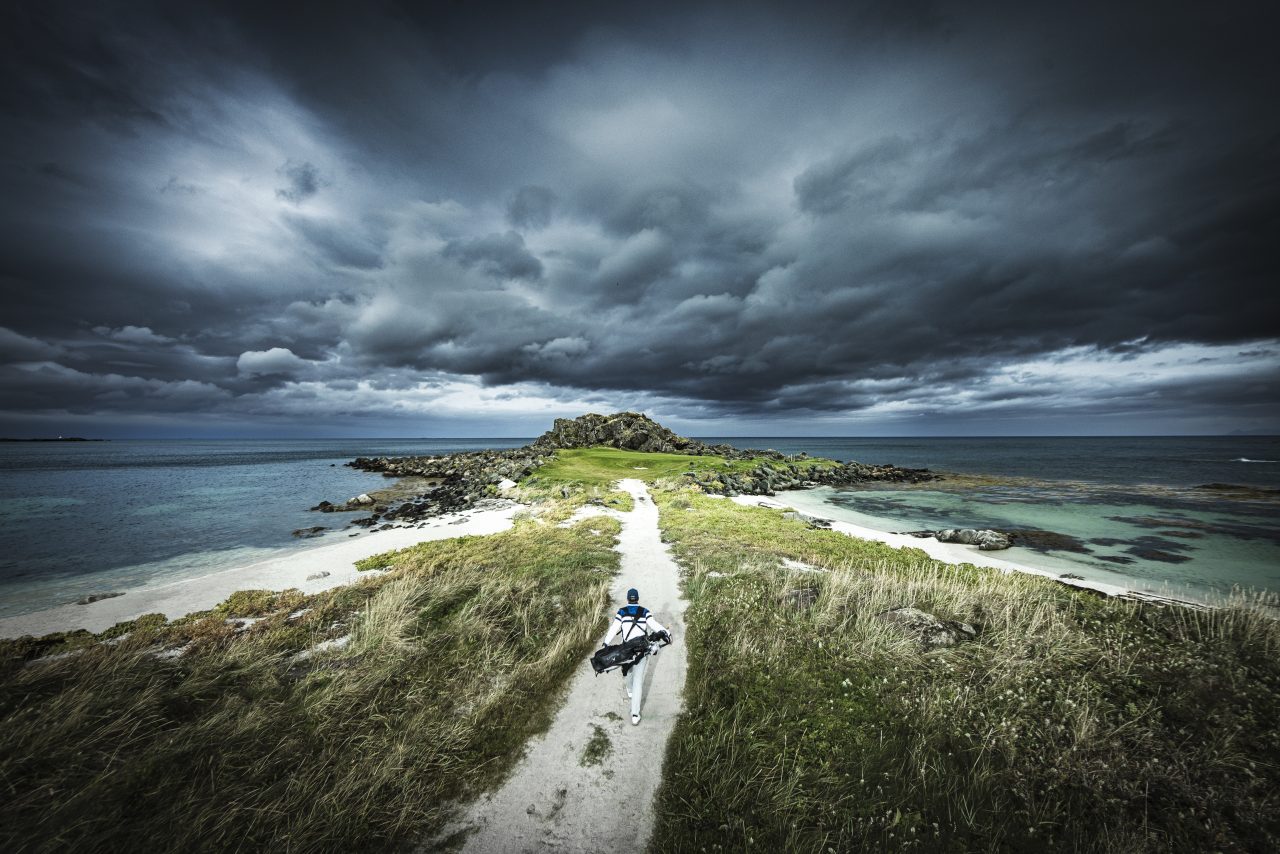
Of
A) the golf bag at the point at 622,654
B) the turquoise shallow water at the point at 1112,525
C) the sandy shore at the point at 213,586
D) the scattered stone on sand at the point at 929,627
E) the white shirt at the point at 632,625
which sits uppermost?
the white shirt at the point at 632,625

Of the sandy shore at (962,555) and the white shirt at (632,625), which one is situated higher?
the white shirt at (632,625)

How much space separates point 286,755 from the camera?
660 cm

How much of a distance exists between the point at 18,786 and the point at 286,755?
291 cm

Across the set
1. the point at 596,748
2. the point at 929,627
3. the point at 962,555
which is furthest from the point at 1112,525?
the point at 596,748

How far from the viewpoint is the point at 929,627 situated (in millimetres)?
10625

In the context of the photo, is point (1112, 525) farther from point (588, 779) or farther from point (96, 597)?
point (96, 597)

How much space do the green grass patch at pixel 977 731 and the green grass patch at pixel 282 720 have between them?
3.34 meters

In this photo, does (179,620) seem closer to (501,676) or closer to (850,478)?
(501,676)

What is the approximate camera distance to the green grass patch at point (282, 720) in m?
5.40

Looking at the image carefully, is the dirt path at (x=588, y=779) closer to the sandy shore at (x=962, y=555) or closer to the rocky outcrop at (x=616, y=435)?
the sandy shore at (x=962, y=555)

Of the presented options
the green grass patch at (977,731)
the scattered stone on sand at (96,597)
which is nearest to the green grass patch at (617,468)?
the scattered stone on sand at (96,597)

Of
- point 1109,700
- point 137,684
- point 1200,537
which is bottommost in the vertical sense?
point 1200,537

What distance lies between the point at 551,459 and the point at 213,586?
150ft

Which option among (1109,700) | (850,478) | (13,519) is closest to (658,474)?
(850,478)
